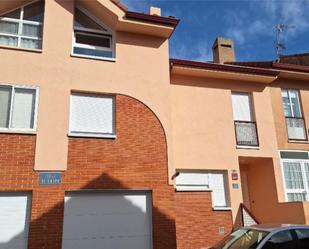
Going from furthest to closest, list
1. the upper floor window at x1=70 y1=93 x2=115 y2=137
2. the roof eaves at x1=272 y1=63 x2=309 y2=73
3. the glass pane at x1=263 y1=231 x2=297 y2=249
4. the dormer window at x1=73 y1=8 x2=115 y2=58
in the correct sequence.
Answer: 1. the roof eaves at x1=272 y1=63 x2=309 y2=73
2. the dormer window at x1=73 y1=8 x2=115 y2=58
3. the upper floor window at x1=70 y1=93 x2=115 y2=137
4. the glass pane at x1=263 y1=231 x2=297 y2=249

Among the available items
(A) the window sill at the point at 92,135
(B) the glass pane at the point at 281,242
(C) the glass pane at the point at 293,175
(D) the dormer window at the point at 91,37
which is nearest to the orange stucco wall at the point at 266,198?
(C) the glass pane at the point at 293,175

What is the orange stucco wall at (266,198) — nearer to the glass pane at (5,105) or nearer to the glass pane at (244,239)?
the glass pane at (244,239)

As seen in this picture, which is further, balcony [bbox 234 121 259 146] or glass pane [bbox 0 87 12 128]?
balcony [bbox 234 121 259 146]

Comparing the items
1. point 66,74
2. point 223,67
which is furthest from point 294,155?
point 66,74

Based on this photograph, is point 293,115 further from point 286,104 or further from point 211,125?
point 211,125

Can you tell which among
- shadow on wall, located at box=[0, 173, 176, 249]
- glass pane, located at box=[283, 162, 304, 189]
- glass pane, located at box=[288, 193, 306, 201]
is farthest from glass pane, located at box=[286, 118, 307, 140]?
shadow on wall, located at box=[0, 173, 176, 249]

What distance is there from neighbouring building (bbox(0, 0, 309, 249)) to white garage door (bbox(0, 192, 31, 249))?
0.03m

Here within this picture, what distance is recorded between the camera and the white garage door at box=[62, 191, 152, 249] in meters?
10.4

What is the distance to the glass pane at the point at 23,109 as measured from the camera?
10.9 meters

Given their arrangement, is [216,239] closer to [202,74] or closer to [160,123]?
[160,123]

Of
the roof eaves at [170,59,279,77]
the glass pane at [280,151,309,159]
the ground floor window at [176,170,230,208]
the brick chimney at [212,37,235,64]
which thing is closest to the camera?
the ground floor window at [176,170,230,208]

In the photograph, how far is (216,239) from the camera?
40.0 ft

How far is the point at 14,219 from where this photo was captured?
1003 centimetres

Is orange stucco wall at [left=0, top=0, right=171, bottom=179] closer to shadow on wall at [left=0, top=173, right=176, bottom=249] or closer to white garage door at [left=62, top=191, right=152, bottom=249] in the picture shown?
shadow on wall at [left=0, top=173, right=176, bottom=249]
